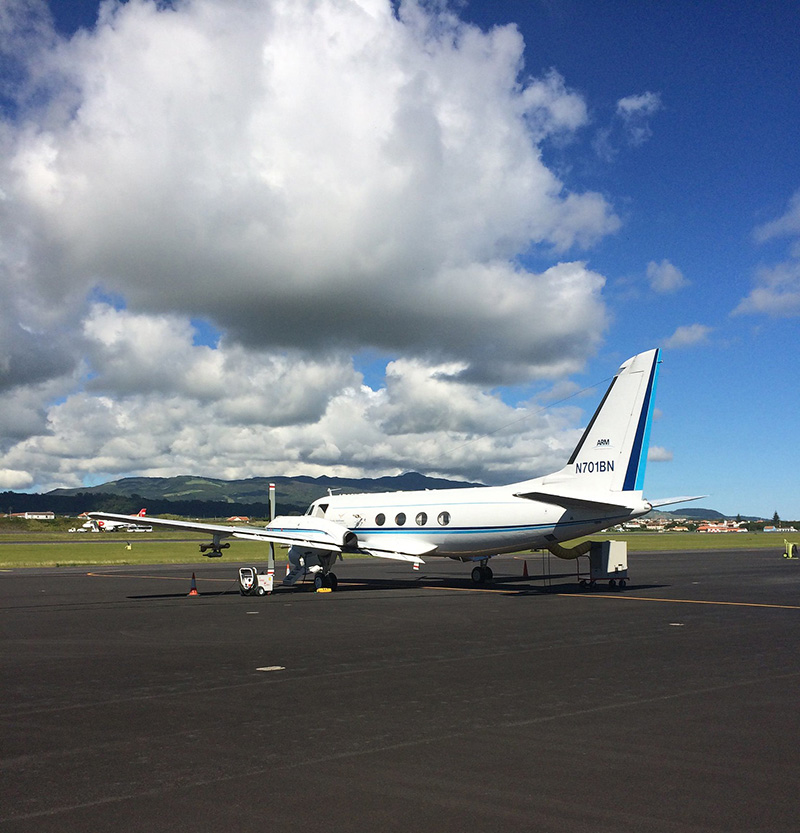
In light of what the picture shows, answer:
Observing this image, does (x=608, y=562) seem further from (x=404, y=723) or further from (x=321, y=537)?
(x=404, y=723)

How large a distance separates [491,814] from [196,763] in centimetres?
322

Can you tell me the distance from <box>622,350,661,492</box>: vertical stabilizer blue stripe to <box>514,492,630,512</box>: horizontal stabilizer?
4.04ft

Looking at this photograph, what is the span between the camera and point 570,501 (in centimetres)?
2716

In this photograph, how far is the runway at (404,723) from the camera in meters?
6.46

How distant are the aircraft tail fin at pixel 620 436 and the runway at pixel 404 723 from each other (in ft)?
25.6

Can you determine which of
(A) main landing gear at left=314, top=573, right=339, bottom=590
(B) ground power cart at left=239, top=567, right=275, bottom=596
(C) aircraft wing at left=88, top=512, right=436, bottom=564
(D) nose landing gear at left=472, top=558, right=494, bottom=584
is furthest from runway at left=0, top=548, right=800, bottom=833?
(D) nose landing gear at left=472, top=558, right=494, bottom=584

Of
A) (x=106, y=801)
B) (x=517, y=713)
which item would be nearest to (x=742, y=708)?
(x=517, y=713)

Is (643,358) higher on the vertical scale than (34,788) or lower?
higher

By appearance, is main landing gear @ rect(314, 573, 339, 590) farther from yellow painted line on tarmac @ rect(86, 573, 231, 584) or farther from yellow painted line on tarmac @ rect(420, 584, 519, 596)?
yellow painted line on tarmac @ rect(86, 573, 231, 584)

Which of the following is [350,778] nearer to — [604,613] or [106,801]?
[106,801]

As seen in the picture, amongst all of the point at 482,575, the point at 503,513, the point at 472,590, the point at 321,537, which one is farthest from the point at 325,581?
the point at 503,513

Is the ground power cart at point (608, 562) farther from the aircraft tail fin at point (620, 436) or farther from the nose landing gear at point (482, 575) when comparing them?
the nose landing gear at point (482, 575)

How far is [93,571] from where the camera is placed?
44406 mm

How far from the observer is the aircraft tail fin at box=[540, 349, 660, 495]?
28.4m
